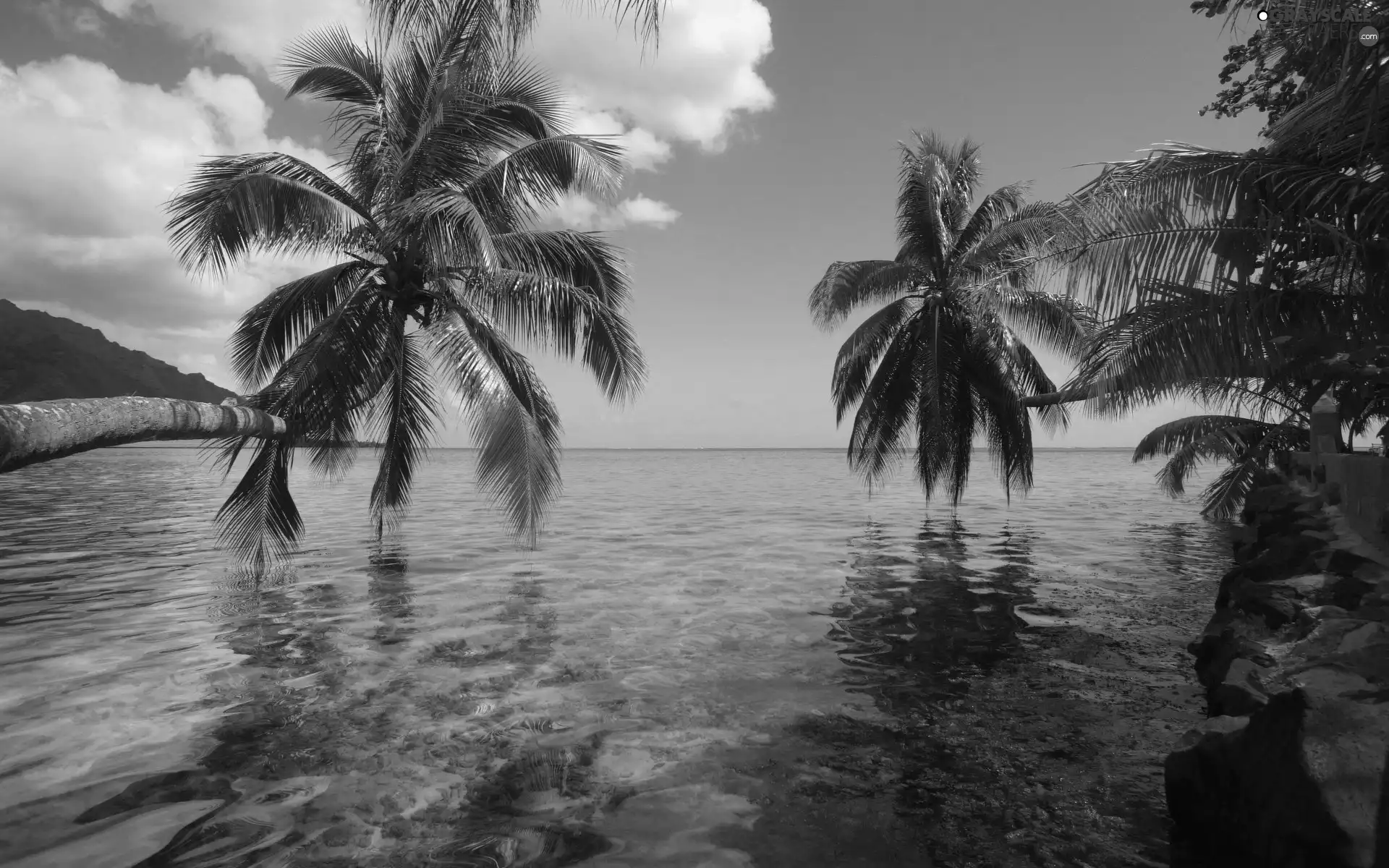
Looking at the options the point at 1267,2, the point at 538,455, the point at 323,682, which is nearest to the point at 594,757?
the point at 323,682

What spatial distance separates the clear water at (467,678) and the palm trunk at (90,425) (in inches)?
78.7

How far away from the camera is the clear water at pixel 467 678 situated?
3744mm

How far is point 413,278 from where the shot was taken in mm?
11602

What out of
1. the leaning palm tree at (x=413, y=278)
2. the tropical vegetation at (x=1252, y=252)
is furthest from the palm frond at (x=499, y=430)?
the tropical vegetation at (x=1252, y=252)

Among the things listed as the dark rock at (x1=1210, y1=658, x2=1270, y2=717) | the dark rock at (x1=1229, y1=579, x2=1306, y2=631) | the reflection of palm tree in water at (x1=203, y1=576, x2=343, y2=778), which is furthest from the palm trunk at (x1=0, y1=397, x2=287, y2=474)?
the dark rock at (x1=1229, y1=579, x2=1306, y2=631)

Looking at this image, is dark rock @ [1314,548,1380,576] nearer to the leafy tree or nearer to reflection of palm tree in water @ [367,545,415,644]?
the leafy tree

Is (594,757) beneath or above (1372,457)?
beneath

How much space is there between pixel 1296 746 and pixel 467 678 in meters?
5.66

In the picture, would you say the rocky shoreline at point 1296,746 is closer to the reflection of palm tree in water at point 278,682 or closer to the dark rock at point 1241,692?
the dark rock at point 1241,692

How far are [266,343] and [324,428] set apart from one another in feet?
9.40

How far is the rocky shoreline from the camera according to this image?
2.70 metres

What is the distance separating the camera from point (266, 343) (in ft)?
39.3

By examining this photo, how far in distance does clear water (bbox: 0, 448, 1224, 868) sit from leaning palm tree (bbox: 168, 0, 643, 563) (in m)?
1.74

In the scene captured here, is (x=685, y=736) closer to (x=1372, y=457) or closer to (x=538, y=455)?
(x=538, y=455)
